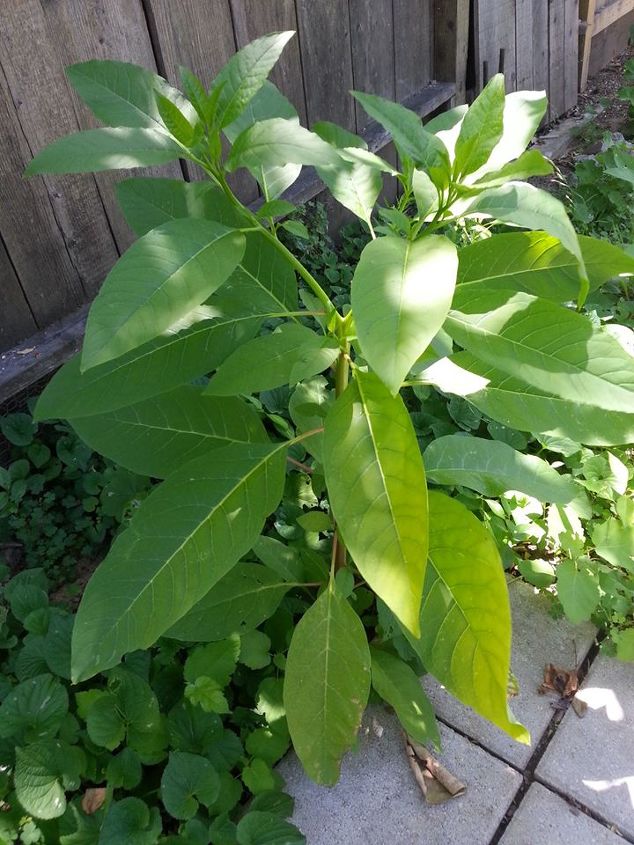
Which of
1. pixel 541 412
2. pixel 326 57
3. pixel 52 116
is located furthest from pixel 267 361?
pixel 326 57

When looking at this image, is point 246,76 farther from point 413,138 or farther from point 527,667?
point 527,667

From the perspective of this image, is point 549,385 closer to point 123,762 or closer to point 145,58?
point 123,762

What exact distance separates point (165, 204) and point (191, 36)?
171 cm

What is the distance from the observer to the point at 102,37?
8.11 feet

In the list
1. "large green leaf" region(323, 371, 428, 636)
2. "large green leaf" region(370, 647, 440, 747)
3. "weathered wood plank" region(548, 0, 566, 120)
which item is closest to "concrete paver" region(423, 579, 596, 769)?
"large green leaf" region(370, 647, 440, 747)

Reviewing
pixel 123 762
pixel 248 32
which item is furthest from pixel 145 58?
pixel 123 762

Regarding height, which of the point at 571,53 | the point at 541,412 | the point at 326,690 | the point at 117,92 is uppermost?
the point at 117,92

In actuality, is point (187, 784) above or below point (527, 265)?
below

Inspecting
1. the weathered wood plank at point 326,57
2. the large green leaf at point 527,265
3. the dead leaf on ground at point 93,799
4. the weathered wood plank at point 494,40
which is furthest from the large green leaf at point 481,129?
the weathered wood plank at point 494,40

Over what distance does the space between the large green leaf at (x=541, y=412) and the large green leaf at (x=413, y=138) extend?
383 millimetres

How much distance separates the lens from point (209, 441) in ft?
5.35

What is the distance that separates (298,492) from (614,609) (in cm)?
110

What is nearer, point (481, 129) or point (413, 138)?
point (481, 129)

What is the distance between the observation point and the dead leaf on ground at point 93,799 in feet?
5.77
